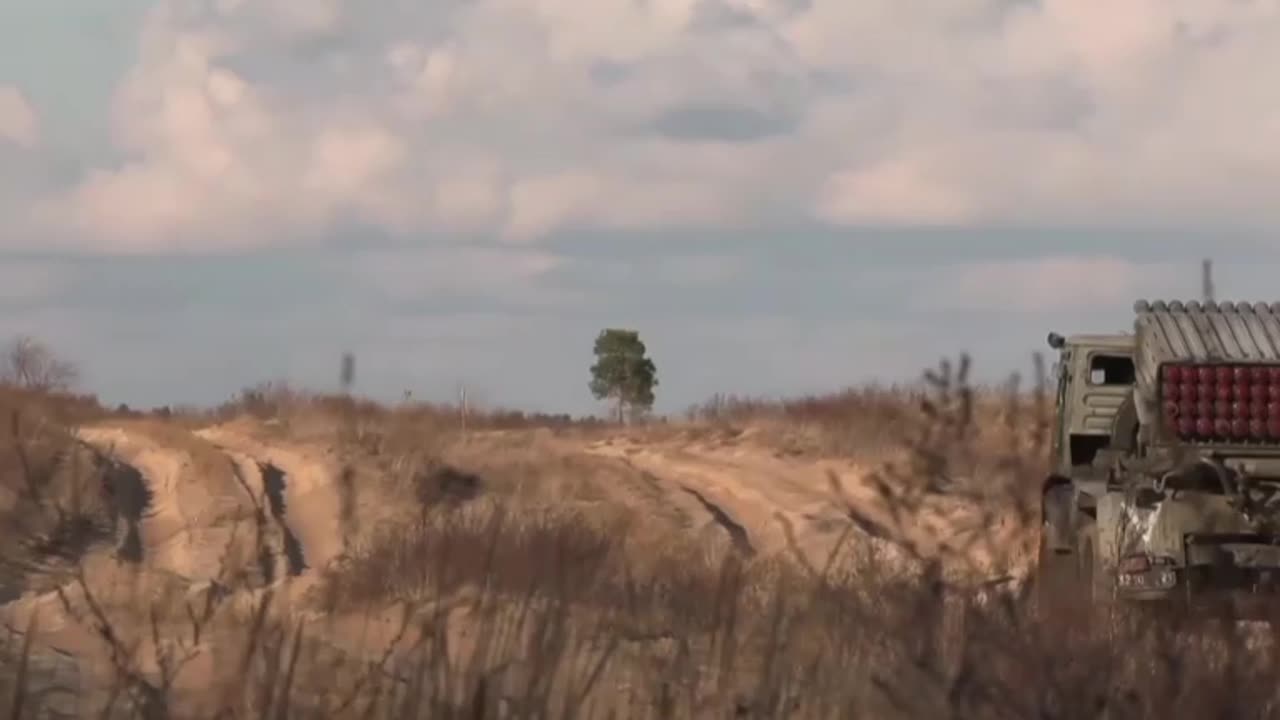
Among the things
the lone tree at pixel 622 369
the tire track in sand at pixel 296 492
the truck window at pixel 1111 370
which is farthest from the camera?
the lone tree at pixel 622 369

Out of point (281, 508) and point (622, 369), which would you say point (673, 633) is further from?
point (622, 369)

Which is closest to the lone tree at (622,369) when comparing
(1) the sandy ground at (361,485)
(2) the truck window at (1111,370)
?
(1) the sandy ground at (361,485)

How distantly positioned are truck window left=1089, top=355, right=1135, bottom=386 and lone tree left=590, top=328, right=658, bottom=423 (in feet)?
143

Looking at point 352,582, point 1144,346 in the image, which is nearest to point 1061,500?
point 1144,346

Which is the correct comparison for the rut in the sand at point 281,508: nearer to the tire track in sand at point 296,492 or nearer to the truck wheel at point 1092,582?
the tire track in sand at point 296,492

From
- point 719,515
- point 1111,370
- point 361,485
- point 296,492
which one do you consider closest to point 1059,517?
point 1111,370

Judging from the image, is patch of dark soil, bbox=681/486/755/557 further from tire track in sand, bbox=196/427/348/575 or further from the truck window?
the truck window

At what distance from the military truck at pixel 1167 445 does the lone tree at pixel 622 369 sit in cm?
4366

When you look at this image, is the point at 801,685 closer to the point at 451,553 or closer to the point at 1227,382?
the point at 451,553

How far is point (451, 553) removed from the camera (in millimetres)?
6156

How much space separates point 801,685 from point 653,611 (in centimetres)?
56

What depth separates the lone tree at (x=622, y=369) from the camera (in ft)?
200

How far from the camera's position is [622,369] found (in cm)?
6094

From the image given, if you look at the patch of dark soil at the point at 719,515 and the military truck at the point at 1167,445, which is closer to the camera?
the military truck at the point at 1167,445
